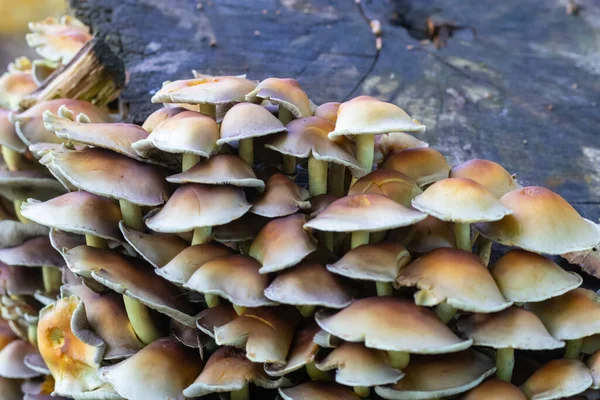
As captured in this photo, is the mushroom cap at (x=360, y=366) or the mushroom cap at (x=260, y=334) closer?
the mushroom cap at (x=360, y=366)

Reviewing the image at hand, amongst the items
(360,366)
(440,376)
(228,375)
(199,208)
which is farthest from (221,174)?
(440,376)

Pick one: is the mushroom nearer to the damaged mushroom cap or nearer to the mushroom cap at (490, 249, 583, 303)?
the mushroom cap at (490, 249, 583, 303)

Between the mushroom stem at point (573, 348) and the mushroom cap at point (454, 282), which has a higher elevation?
the mushroom cap at point (454, 282)

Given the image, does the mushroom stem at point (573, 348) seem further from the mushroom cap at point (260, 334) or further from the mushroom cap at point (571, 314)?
the mushroom cap at point (260, 334)

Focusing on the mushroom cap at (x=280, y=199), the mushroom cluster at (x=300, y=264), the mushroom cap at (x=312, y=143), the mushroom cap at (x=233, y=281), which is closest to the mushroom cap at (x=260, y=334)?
the mushroom cluster at (x=300, y=264)

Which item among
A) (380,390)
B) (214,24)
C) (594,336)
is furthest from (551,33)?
(380,390)

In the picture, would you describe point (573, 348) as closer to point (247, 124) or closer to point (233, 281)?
point (233, 281)

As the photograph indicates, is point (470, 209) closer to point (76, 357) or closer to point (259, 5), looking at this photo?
point (76, 357)
